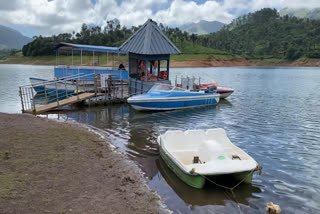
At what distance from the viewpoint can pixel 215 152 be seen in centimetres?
905

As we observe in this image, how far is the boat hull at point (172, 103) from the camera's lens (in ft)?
66.0

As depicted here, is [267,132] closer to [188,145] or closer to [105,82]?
[188,145]

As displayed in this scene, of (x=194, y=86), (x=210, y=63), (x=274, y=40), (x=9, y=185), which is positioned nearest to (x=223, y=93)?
(x=194, y=86)

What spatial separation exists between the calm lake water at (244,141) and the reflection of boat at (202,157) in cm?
40

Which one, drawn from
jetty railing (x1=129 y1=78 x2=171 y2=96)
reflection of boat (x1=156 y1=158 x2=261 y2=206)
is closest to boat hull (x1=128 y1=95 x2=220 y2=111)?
jetty railing (x1=129 y1=78 x2=171 y2=96)

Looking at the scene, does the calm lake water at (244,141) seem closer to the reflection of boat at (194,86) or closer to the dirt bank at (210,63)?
the reflection of boat at (194,86)

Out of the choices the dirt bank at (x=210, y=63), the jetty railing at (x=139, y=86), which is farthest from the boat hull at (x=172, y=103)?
the dirt bank at (x=210, y=63)

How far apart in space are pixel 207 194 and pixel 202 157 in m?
1.62

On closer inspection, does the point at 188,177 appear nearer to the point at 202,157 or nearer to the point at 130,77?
the point at 202,157

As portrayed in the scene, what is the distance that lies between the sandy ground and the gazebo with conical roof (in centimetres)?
1135

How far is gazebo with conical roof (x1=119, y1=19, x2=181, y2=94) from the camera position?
22188 millimetres

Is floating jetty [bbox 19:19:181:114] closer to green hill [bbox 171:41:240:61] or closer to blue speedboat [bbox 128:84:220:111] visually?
blue speedboat [bbox 128:84:220:111]

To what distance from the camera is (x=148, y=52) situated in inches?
849

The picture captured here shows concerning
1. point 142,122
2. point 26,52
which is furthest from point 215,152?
point 26,52
